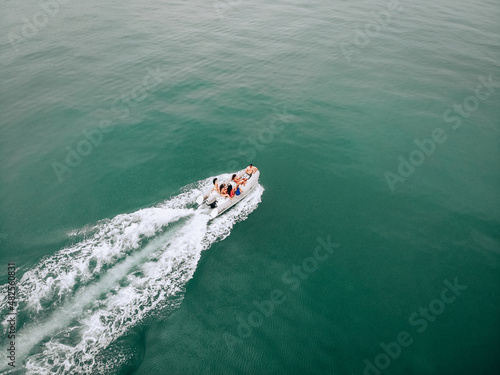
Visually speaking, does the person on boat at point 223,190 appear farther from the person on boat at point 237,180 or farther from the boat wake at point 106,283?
the boat wake at point 106,283

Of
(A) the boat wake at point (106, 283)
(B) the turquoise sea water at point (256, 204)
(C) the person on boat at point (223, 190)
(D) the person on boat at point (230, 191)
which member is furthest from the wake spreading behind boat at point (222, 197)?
(B) the turquoise sea water at point (256, 204)

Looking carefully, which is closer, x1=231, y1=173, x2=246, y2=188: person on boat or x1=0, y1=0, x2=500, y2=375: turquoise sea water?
x1=0, y1=0, x2=500, y2=375: turquoise sea water

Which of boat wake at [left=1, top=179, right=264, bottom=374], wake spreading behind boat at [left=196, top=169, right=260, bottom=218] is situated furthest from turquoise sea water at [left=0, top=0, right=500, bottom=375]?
wake spreading behind boat at [left=196, top=169, right=260, bottom=218]

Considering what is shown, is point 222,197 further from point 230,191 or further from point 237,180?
point 237,180

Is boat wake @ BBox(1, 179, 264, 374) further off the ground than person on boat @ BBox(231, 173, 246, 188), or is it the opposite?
person on boat @ BBox(231, 173, 246, 188)

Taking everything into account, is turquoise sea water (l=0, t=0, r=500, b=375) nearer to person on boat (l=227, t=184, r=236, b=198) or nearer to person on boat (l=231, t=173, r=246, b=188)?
person on boat (l=227, t=184, r=236, b=198)

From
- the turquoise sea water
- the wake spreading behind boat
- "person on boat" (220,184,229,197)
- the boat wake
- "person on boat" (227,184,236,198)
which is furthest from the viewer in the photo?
"person on boat" (220,184,229,197)

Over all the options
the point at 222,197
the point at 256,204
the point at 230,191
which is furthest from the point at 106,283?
the point at 256,204
